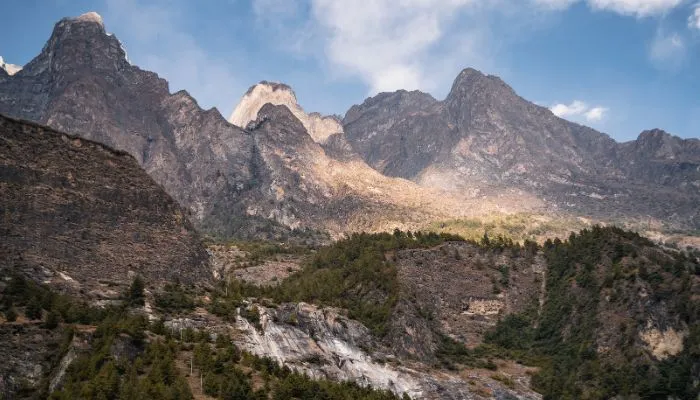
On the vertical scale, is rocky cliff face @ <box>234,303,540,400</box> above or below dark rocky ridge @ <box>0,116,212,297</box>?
below

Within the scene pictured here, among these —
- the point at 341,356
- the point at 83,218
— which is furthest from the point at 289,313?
the point at 83,218

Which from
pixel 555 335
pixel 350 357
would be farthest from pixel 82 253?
pixel 555 335

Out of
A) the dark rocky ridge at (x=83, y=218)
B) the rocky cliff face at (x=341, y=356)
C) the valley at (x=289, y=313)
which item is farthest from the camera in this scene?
the rocky cliff face at (x=341, y=356)

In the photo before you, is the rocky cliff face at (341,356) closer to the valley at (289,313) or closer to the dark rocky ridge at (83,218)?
the valley at (289,313)

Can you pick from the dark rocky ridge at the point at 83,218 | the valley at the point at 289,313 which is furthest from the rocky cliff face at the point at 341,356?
the dark rocky ridge at the point at 83,218

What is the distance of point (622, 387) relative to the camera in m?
84.1

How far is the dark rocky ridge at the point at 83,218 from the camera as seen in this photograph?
256 feet

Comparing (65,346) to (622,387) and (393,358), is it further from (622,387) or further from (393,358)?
(622,387)

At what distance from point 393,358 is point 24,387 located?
47.7 metres

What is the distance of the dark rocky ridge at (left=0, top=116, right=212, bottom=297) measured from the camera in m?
78.1

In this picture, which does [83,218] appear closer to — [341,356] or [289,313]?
[289,313]

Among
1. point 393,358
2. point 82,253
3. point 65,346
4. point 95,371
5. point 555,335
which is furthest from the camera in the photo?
point 555,335

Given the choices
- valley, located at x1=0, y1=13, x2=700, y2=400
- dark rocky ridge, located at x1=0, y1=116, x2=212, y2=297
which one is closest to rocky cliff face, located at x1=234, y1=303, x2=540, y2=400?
valley, located at x1=0, y1=13, x2=700, y2=400

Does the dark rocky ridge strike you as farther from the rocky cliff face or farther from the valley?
the rocky cliff face
